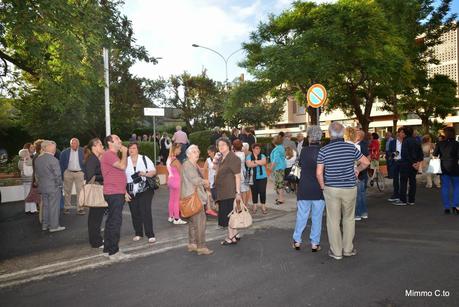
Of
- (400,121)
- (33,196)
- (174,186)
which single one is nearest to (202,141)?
(33,196)

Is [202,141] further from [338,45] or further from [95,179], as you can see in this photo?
[95,179]

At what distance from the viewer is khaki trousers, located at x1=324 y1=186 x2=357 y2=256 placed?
5.43 metres

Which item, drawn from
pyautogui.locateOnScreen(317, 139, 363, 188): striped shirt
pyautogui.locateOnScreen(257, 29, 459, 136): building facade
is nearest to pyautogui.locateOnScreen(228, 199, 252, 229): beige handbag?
pyautogui.locateOnScreen(317, 139, 363, 188): striped shirt

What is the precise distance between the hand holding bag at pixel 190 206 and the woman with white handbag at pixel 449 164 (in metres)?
5.74

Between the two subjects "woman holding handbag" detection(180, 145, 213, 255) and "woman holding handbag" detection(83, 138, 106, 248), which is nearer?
"woman holding handbag" detection(180, 145, 213, 255)

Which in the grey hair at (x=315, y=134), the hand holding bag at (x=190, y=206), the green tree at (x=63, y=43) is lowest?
the hand holding bag at (x=190, y=206)

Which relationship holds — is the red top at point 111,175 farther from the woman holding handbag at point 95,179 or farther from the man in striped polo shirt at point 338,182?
the man in striped polo shirt at point 338,182

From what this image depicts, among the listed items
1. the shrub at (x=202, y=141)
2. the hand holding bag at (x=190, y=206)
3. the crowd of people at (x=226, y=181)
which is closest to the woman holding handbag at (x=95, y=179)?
the crowd of people at (x=226, y=181)

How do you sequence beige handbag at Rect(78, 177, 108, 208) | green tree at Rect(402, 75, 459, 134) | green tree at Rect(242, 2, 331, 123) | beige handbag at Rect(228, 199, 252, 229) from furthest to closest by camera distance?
green tree at Rect(402, 75, 459, 134)
green tree at Rect(242, 2, 331, 123)
beige handbag at Rect(78, 177, 108, 208)
beige handbag at Rect(228, 199, 252, 229)

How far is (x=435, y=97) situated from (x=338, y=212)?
30065 millimetres

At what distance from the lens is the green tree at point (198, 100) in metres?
43.0

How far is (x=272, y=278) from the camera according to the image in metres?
4.78

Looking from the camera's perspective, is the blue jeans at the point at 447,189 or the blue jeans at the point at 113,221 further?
the blue jeans at the point at 447,189

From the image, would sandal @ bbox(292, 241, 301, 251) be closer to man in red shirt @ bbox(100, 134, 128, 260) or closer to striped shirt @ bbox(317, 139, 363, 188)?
striped shirt @ bbox(317, 139, 363, 188)
